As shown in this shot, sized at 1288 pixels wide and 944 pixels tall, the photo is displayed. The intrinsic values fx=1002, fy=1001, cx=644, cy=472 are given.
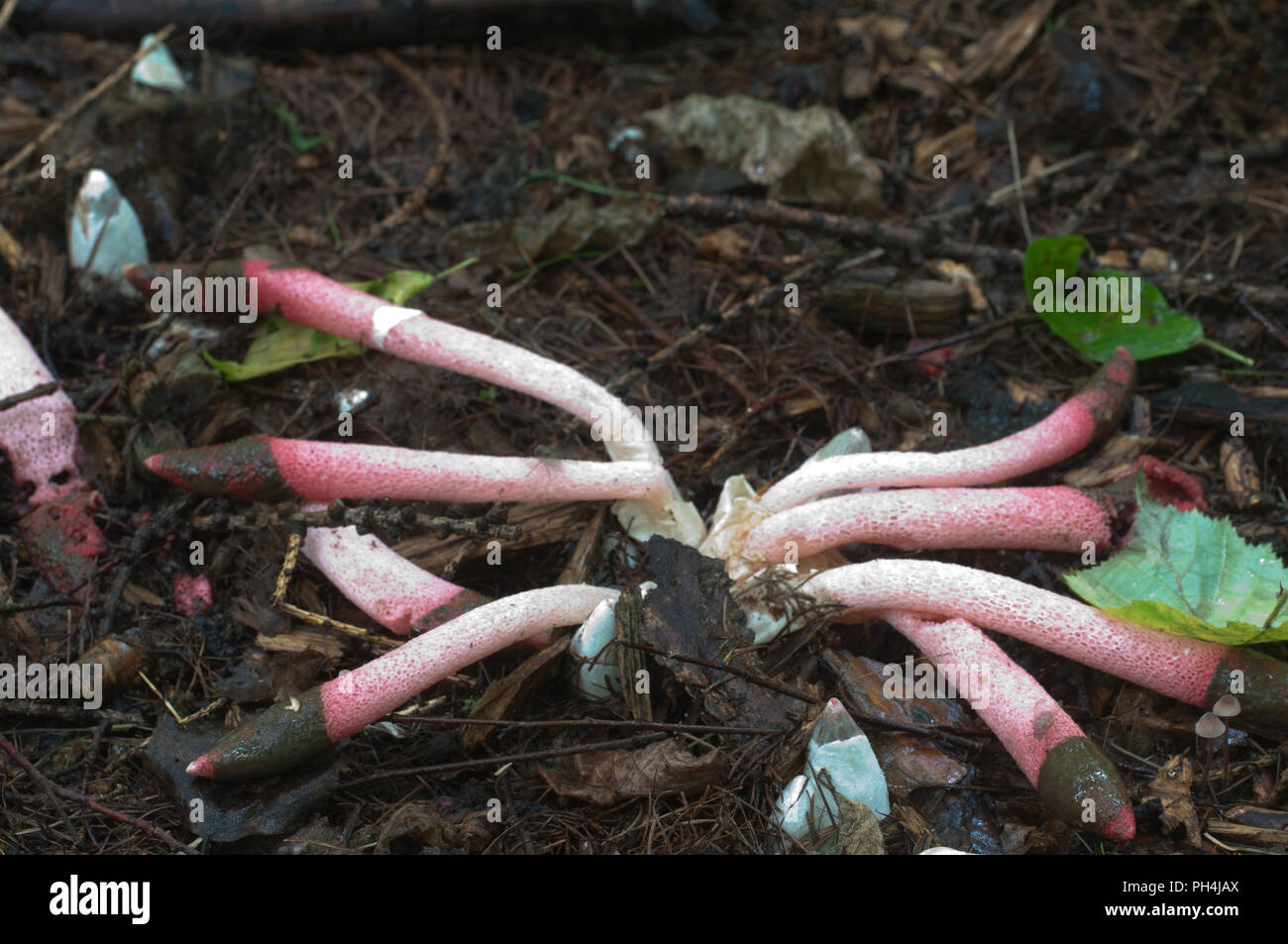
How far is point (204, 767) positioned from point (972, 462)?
8.46 ft

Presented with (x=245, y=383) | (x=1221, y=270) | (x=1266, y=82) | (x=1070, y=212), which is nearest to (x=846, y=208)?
(x=1070, y=212)

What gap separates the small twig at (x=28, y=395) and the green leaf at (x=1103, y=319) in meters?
3.77

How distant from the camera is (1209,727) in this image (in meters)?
2.92

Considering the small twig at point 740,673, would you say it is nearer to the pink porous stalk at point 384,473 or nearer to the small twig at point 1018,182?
the pink porous stalk at point 384,473

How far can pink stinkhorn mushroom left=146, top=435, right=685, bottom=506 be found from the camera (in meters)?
3.14

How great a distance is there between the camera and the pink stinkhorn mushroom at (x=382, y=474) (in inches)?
124

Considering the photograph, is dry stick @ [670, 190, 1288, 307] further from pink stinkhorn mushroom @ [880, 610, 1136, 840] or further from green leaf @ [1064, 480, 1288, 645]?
pink stinkhorn mushroom @ [880, 610, 1136, 840]

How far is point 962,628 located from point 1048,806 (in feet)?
1.85

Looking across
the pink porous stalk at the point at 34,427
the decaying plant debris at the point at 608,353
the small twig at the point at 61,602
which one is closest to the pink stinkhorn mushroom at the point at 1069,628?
the decaying plant debris at the point at 608,353

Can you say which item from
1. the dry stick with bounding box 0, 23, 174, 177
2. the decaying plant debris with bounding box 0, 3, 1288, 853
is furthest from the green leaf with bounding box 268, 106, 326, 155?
the dry stick with bounding box 0, 23, 174, 177

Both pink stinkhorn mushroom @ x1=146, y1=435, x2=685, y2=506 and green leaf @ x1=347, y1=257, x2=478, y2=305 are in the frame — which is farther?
green leaf @ x1=347, y1=257, x2=478, y2=305

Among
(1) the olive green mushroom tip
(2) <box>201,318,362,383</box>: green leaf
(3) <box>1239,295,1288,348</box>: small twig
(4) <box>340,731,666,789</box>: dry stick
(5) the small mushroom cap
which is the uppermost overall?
(3) <box>1239,295,1288,348</box>: small twig

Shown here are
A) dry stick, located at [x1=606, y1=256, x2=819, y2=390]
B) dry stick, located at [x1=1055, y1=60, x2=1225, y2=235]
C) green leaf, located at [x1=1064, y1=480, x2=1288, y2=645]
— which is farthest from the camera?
dry stick, located at [x1=1055, y1=60, x2=1225, y2=235]

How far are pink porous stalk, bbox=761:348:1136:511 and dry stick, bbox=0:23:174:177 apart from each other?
12.2ft
